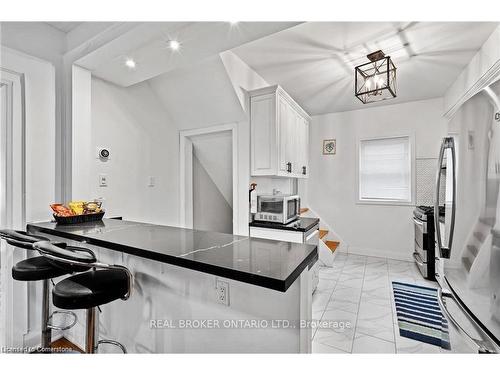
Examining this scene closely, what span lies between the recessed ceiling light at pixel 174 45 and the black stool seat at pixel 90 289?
61.8 inches

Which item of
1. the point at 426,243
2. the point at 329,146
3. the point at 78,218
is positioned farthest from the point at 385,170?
the point at 78,218

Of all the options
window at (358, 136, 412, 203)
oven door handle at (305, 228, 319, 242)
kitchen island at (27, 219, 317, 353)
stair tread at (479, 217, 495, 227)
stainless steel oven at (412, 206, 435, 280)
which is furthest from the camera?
window at (358, 136, 412, 203)

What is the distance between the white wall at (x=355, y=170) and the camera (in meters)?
3.86

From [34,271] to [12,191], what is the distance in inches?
35.4

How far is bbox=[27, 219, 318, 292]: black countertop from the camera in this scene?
90cm

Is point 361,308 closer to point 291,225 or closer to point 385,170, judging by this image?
point 291,225

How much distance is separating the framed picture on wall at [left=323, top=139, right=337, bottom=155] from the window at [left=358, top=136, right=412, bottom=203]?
16.9 inches

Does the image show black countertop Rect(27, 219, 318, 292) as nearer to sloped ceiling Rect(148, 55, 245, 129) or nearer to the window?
sloped ceiling Rect(148, 55, 245, 129)

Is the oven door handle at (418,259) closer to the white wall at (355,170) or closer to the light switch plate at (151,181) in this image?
the white wall at (355,170)

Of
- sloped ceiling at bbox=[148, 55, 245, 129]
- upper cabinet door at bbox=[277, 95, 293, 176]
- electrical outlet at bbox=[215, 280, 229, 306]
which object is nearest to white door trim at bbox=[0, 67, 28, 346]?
sloped ceiling at bbox=[148, 55, 245, 129]

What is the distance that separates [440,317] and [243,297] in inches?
88.7

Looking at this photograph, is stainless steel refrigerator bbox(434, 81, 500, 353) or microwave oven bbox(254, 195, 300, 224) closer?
stainless steel refrigerator bbox(434, 81, 500, 353)

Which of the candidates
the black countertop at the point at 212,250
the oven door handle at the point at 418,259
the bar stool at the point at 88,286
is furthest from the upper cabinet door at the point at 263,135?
the oven door handle at the point at 418,259
